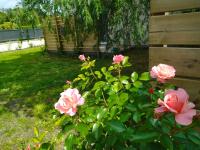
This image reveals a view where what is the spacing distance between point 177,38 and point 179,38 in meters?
0.02

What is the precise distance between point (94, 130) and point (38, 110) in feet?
13.1

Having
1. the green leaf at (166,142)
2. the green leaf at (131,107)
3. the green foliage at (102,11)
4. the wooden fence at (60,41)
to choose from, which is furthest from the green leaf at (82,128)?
the wooden fence at (60,41)

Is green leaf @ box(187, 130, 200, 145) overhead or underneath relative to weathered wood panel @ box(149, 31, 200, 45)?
underneath

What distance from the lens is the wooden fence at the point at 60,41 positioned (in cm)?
1159

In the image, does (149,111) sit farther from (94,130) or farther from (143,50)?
(143,50)

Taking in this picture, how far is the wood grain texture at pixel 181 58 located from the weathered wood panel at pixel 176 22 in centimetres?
18

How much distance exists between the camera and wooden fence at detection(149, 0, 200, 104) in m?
2.41

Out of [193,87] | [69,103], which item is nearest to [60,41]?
[193,87]

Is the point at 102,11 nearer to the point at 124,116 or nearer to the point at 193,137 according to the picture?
the point at 124,116

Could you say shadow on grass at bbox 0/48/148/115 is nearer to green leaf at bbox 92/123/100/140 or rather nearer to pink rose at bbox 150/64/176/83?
green leaf at bbox 92/123/100/140

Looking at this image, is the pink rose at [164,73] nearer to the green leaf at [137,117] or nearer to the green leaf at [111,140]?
the green leaf at [137,117]

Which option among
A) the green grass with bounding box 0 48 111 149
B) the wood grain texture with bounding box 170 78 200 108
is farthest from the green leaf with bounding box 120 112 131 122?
the green grass with bounding box 0 48 111 149

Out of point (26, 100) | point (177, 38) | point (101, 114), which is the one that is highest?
point (177, 38)

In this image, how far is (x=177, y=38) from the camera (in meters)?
2.51
